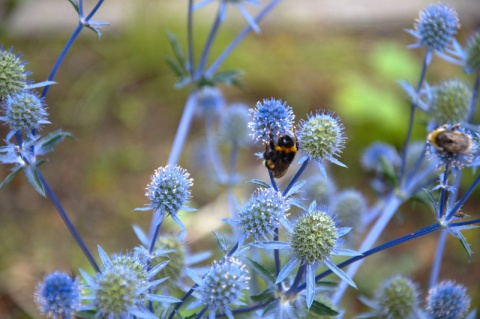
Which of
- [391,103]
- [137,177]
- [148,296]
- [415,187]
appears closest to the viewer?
[148,296]

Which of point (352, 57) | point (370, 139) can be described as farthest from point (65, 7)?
point (370, 139)

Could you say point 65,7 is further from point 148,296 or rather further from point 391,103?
point 148,296

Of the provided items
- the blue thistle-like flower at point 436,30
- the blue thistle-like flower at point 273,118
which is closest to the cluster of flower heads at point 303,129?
the blue thistle-like flower at point 273,118

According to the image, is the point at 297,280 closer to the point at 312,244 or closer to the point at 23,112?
the point at 312,244

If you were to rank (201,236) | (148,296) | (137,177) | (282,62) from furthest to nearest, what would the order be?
(282,62), (137,177), (201,236), (148,296)

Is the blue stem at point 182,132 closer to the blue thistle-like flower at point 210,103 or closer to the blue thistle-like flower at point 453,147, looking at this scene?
the blue thistle-like flower at point 210,103

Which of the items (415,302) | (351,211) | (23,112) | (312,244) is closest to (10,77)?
(23,112)
